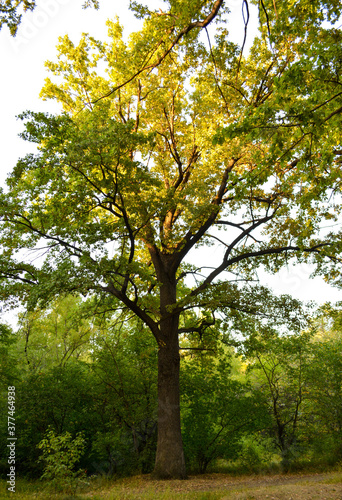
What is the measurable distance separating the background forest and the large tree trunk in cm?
175

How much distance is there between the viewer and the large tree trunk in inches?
371

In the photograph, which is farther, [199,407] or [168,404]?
[199,407]

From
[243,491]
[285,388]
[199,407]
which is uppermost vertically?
[285,388]

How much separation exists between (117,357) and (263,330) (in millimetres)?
5958

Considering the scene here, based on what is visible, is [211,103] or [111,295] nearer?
[111,295]

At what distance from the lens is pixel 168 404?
10.0m

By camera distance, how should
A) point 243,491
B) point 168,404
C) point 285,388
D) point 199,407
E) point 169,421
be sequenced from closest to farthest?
point 243,491 < point 169,421 < point 168,404 < point 199,407 < point 285,388

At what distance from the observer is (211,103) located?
11.0m

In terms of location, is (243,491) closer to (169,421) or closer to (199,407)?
(169,421)

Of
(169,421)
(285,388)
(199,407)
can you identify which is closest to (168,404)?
(169,421)

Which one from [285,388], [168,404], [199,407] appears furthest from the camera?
A: [285,388]

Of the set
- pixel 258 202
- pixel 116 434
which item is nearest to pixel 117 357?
pixel 116 434

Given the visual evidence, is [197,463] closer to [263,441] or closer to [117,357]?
[263,441]

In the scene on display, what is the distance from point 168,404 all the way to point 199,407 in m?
3.29
